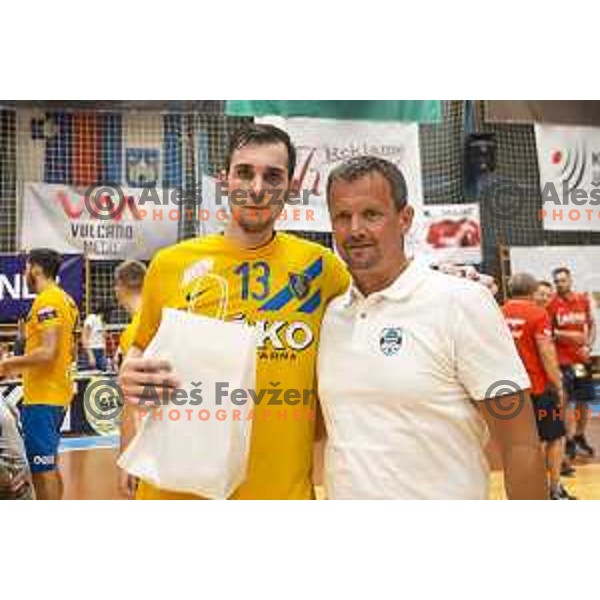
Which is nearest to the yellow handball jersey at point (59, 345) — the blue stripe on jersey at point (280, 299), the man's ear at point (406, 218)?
the blue stripe on jersey at point (280, 299)

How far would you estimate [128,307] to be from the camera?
217cm

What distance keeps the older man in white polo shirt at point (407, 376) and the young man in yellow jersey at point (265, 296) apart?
6cm

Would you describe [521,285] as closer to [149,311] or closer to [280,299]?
[280,299]

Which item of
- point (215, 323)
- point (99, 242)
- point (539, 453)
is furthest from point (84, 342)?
point (539, 453)

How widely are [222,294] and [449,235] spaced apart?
65 cm

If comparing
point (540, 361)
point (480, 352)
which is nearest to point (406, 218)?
point (480, 352)

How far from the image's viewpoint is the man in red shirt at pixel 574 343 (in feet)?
7.29

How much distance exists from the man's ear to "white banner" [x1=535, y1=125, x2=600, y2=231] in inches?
16.6

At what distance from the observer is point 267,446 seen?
202cm

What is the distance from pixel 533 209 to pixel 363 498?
0.94 meters

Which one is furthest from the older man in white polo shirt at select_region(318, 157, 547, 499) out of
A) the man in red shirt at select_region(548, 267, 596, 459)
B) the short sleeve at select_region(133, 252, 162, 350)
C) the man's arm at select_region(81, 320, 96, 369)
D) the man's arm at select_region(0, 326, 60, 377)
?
the man's arm at select_region(0, 326, 60, 377)

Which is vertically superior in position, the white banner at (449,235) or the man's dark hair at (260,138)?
the man's dark hair at (260,138)

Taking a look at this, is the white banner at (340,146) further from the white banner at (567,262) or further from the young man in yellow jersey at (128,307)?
the young man in yellow jersey at (128,307)
